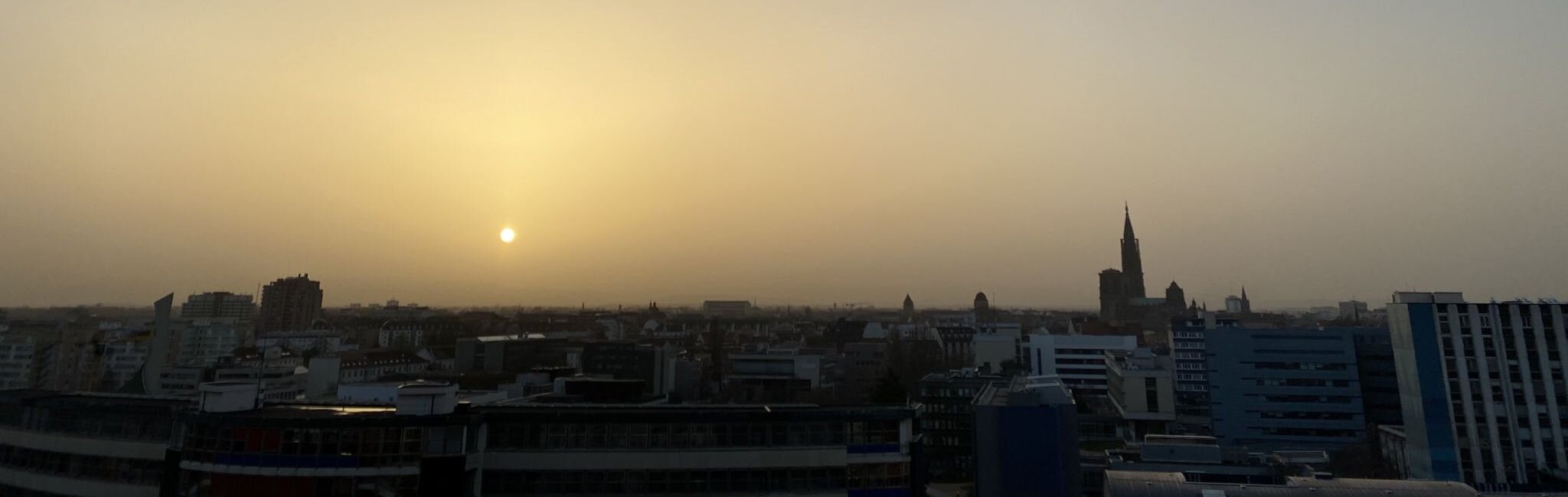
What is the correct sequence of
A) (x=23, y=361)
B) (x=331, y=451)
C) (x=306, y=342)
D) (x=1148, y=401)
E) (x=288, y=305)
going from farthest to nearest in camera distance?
1. (x=288, y=305)
2. (x=306, y=342)
3. (x=23, y=361)
4. (x=1148, y=401)
5. (x=331, y=451)

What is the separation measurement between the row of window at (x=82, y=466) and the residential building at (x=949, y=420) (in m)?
40.4

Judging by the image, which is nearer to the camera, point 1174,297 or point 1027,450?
point 1027,450

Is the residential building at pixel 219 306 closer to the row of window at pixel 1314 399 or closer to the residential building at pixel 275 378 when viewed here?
the residential building at pixel 275 378

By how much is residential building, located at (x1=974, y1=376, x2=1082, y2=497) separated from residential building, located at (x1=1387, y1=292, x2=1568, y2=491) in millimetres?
24291

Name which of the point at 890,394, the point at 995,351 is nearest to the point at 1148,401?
the point at 890,394

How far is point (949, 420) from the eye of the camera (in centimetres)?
5134

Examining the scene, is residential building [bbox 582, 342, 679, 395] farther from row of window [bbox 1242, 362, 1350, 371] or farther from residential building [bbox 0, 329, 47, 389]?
residential building [bbox 0, 329, 47, 389]

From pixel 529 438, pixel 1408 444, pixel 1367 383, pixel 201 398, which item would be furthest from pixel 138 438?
pixel 1367 383

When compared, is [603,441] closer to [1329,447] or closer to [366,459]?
[366,459]

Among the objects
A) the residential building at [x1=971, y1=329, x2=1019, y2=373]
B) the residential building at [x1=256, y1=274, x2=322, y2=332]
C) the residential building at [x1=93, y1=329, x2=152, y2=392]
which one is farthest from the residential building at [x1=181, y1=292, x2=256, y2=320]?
the residential building at [x1=971, y1=329, x2=1019, y2=373]

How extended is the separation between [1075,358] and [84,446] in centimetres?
7925

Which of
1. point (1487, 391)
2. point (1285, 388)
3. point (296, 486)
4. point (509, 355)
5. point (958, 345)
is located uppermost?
point (958, 345)

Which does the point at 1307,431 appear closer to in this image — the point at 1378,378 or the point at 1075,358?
the point at 1378,378

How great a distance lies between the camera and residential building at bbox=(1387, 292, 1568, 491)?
120 ft
